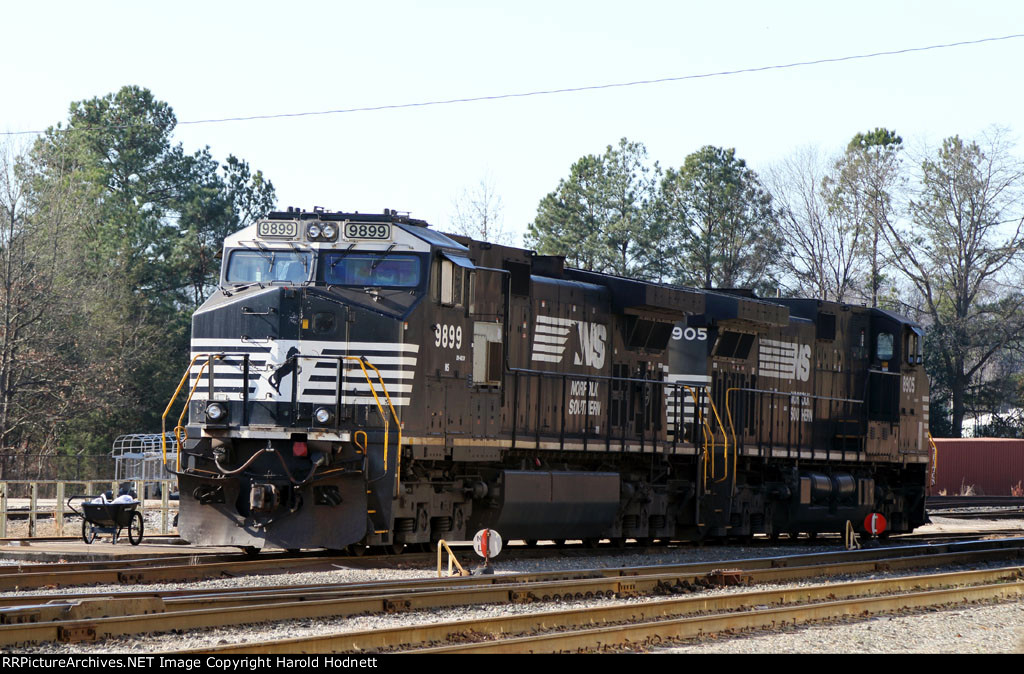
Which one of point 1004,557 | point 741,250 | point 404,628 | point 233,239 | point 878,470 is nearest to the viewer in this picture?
point 404,628

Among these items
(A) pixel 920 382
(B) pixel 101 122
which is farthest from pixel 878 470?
(B) pixel 101 122

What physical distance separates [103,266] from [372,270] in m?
35.7

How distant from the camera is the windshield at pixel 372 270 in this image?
48.6ft

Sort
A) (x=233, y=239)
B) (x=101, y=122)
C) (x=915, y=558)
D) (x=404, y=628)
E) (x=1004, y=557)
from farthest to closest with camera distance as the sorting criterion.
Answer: (x=101, y=122), (x=1004, y=557), (x=915, y=558), (x=233, y=239), (x=404, y=628)

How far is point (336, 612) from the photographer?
1013 centimetres

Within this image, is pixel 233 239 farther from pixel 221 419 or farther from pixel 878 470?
pixel 878 470

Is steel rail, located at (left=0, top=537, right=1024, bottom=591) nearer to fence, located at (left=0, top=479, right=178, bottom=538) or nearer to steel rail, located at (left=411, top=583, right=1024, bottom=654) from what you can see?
steel rail, located at (left=411, top=583, right=1024, bottom=654)

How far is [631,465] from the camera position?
19.0 metres

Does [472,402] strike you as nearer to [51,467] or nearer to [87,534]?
[87,534]

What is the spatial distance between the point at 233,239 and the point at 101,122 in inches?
1565

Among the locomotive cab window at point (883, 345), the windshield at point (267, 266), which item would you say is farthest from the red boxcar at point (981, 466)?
the windshield at point (267, 266)

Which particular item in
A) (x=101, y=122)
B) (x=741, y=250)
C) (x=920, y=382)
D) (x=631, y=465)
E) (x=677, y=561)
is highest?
(x=101, y=122)

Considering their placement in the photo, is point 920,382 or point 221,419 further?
point 920,382

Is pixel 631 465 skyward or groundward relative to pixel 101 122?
groundward
